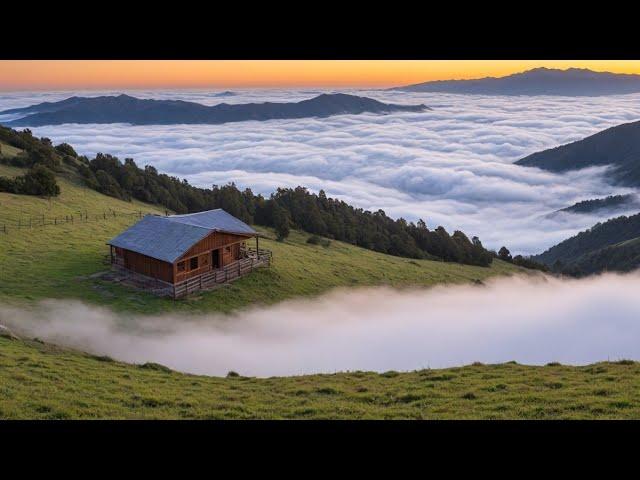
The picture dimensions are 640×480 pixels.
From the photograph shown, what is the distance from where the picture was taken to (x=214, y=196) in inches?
3735

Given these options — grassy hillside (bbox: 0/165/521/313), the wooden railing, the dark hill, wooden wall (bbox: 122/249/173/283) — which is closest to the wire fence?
grassy hillside (bbox: 0/165/521/313)

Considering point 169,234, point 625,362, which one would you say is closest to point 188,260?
point 169,234

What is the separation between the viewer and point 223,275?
144ft

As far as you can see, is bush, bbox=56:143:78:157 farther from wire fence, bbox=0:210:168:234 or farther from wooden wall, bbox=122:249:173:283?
wooden wall, bbox=122:249:173:283

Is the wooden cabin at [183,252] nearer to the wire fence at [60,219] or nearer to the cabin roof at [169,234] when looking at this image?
the cabin roof at [169,234]

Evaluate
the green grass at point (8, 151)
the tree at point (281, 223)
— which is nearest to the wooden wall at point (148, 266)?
the tree at point (281, 223)

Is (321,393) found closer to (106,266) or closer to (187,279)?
(187,279)

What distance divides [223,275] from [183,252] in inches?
201

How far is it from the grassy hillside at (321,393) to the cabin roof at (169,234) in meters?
18.3

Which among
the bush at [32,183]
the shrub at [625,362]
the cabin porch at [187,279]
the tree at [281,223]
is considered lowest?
the shrub at [625,362]

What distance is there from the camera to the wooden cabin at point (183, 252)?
132 feet

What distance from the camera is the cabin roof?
40.7 m
